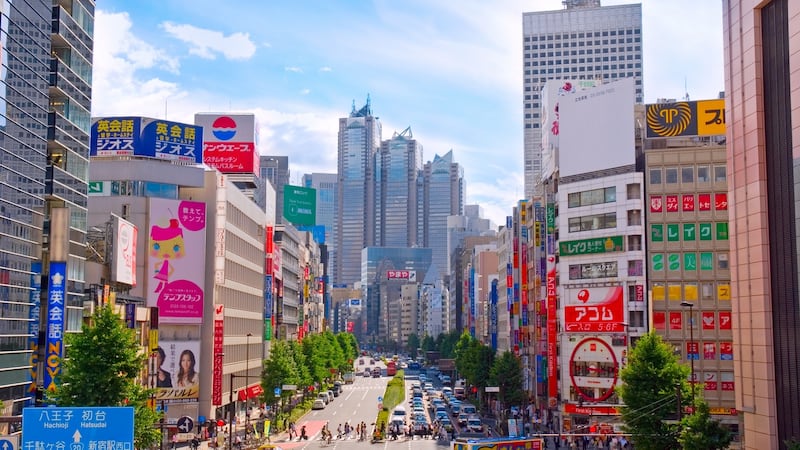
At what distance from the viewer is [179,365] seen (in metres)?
83.4

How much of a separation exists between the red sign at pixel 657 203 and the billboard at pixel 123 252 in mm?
42139

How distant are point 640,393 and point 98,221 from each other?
48.7 meters

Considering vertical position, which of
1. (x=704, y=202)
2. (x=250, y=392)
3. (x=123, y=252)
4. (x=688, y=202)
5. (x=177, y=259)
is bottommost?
(x=250, y=392)

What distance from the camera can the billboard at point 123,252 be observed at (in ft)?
209

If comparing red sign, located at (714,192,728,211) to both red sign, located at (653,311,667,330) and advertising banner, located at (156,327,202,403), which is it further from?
advertising banner, located at (156,327,202,403)

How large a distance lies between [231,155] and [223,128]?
2996mm

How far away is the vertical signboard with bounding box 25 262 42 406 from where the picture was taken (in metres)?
51.6

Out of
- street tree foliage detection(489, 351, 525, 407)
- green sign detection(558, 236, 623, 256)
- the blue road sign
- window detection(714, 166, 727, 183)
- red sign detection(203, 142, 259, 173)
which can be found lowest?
street tree foliage detection(489, 351, 525, 407)

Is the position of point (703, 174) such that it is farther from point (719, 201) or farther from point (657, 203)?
point (657, 203)

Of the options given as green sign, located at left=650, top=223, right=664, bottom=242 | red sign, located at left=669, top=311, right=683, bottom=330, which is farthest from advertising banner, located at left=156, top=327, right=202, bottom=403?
red sign, located at left=669, top=311, right=683, bottom=330

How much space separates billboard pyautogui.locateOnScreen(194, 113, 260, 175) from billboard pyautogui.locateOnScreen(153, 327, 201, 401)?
22.8m

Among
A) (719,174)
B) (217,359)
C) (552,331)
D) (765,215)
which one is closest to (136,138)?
(217,359)

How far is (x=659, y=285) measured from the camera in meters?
79.6

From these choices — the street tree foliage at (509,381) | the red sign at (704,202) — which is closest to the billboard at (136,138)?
the street tree foliage at (509,381)
